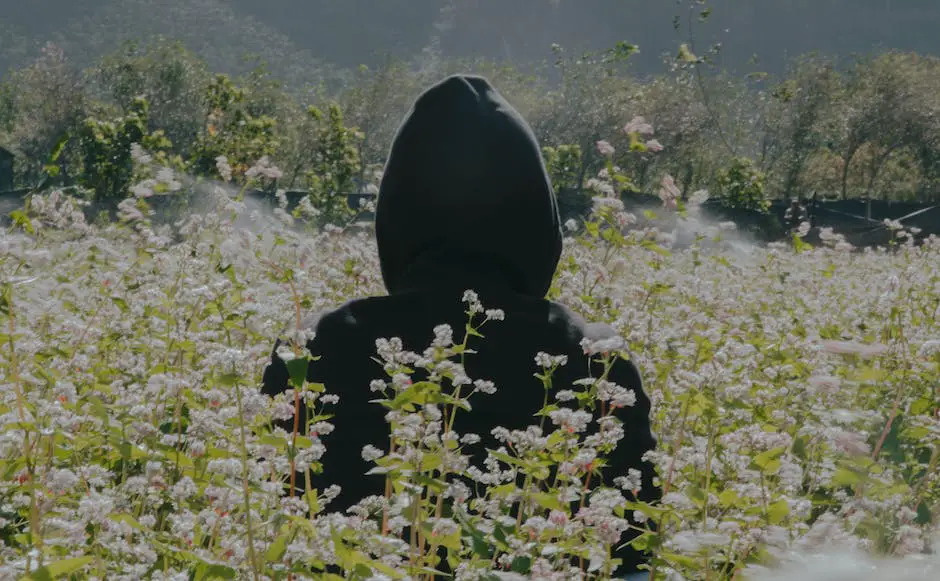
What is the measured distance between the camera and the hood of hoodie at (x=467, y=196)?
3.57 meters

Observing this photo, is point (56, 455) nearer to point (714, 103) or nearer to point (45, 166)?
point (45, 166)

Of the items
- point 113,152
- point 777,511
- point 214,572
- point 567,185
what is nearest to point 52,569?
point 214,572

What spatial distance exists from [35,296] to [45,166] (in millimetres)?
3940

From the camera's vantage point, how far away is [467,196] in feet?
11.7

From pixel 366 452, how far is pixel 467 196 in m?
1.64

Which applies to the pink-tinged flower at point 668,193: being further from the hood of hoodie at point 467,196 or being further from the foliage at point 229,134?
the foliage at point 229,134

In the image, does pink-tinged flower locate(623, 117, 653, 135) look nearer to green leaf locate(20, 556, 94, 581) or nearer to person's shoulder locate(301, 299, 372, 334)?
person's shoulder locate(301, 299, 372, 334)

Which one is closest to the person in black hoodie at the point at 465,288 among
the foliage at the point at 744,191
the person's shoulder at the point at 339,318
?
the person's shoulder at the point at 339,318

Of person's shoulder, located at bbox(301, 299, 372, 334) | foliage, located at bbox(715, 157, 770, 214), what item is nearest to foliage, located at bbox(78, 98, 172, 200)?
foliage, located at bbox(715, 157, 770, 214)

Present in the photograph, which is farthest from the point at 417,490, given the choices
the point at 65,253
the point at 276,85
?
the point at 276,85

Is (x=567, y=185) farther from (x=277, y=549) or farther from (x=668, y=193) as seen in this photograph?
(x=277, y=549)

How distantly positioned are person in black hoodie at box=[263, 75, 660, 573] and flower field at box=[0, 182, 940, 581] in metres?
0.10

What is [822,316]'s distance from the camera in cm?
675

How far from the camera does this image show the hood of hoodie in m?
3.57
